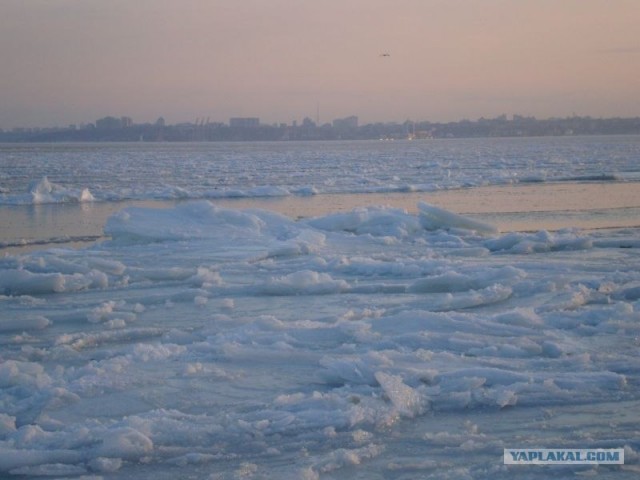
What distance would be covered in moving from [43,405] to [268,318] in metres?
2.49

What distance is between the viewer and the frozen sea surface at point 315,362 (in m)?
4.42

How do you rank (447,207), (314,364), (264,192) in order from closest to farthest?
(314,364) → (447,207) → (264,192)

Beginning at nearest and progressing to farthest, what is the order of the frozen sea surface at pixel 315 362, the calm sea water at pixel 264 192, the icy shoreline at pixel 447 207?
the frozen sea surface at pixel 315 362
the icy shoreline at pixel 447 207
the calm sea water at pixel 264 192

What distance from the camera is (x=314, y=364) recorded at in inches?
243

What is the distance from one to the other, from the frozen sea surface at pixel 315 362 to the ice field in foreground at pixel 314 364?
0.06ft

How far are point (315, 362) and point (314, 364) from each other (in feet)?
0.11

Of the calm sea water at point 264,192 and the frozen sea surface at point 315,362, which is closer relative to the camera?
the frozen sea surface at point 315,362

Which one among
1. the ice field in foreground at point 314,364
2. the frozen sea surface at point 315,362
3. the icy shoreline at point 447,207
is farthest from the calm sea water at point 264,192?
the ice field in foreground at point 314,364

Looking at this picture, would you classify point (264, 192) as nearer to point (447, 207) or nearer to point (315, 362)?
point (447, 207)

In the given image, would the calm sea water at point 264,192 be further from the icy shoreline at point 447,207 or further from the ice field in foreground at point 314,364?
the ice field in foreground at point 314,364

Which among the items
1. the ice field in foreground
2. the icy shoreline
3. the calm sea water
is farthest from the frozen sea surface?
the calm sea water

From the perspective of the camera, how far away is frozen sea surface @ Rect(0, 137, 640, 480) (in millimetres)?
4418

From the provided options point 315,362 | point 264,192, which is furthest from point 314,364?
point 264,192

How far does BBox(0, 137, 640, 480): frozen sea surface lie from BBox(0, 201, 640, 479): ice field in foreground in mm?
18
